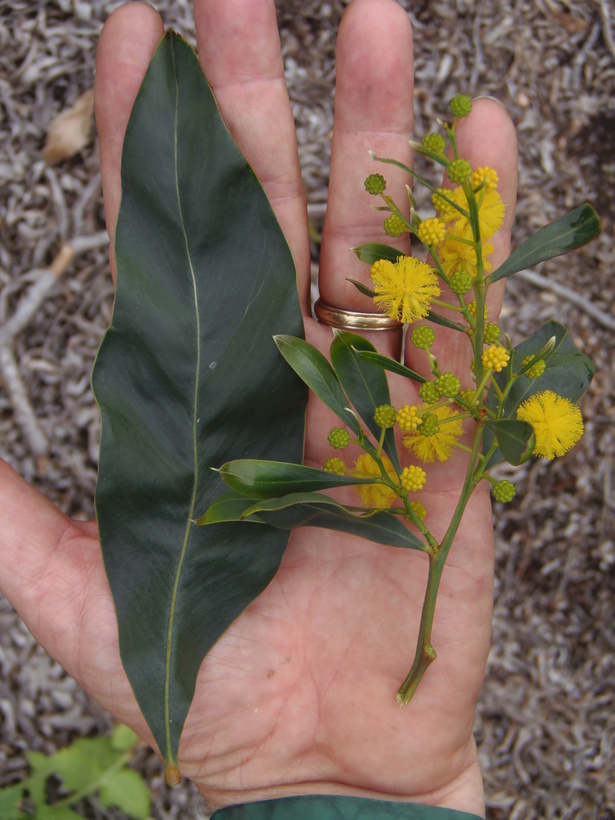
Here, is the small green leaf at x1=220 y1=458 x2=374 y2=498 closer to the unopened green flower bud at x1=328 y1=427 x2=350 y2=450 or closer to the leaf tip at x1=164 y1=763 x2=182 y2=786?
the unopened green flower bud at x1=328 y1=427 x2=350 y2=450

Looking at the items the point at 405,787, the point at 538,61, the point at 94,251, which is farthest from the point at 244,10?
the point at 405,787

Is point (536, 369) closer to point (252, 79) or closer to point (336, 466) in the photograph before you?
point (336, 466)

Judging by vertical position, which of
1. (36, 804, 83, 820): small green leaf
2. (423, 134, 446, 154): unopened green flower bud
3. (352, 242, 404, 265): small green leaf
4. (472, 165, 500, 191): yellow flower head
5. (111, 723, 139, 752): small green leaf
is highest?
(423, 134, 446, 154): unopened green flower bud

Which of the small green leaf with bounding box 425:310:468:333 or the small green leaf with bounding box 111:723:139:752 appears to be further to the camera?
the small green leaf with bounding box 111:723:139:752

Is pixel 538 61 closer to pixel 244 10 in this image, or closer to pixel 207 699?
pixel 244 10

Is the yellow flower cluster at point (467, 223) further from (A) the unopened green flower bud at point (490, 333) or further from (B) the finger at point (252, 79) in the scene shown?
(B) the finger at point (252, 79)

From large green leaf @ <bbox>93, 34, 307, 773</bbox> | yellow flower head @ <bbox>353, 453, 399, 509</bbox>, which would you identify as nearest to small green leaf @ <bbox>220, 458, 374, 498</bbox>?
yellow flower head @ <bbox>353, 453, 399, 509</bbox>

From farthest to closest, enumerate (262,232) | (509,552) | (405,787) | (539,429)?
(509,552) < (405,787) < (262,232) < (539,429)

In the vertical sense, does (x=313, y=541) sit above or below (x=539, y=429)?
below
